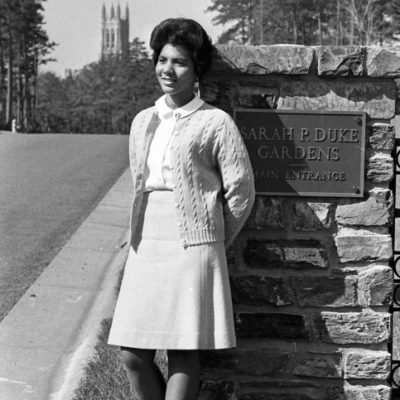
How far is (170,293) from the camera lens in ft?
10.9

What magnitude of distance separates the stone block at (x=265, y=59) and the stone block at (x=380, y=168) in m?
0.54

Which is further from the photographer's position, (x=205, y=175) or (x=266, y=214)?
(x=266, y=214)

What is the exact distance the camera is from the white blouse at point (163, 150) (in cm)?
338

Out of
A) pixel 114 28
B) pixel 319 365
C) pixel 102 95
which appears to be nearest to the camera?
pixel 319 365

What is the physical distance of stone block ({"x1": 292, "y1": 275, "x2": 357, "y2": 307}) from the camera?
3988mm

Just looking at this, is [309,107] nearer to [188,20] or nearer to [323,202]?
[323,202]

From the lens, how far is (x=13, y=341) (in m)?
4.95

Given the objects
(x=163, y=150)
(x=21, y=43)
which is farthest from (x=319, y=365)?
(x=21, y=43)

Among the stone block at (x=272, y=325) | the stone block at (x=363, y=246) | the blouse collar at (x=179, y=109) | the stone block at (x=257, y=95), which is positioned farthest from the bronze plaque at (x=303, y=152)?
the stone block at (x=272, y=325)

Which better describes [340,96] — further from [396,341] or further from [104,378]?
[396,341]

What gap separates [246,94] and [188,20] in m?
0.63

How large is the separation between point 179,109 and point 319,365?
148 centimetres

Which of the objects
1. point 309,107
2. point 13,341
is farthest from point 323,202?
point 13,341

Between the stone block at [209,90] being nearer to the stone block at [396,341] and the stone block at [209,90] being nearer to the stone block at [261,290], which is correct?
the stone block at [261,290]
